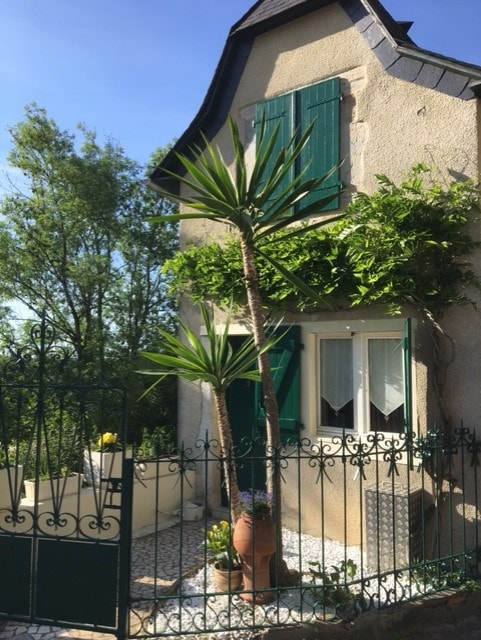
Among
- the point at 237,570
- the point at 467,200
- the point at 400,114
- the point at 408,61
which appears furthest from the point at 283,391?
the point at 408,61

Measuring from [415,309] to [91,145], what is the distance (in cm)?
662

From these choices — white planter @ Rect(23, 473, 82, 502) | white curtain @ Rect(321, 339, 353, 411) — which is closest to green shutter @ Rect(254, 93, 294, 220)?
white curtain @ Rect(321, 339, 353, 411)

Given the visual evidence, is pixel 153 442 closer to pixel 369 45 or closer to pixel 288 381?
pixel 288 381

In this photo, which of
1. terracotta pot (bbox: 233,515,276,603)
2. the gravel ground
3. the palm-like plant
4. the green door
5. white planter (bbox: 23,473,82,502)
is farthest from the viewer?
the green door

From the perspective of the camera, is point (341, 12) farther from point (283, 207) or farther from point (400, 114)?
point (283, 207)

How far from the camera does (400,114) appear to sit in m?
5.84

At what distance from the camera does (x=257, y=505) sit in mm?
4312

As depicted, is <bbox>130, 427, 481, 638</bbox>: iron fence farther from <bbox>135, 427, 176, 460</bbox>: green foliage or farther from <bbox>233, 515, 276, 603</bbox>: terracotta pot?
<bbox>135, 427, 176, 460</bbox>: green foliage

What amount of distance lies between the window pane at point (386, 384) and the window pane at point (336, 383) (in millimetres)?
268

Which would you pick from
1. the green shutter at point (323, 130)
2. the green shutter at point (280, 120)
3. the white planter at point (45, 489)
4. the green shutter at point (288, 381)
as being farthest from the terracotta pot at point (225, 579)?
the green shutter at point (280, 120)

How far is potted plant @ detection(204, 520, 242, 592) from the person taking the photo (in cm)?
447

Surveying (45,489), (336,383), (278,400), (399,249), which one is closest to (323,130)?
(399,249)

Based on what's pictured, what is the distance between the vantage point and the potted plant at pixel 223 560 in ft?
14.7

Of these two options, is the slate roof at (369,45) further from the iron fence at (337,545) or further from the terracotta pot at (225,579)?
the terracotta pot at (225,579)
